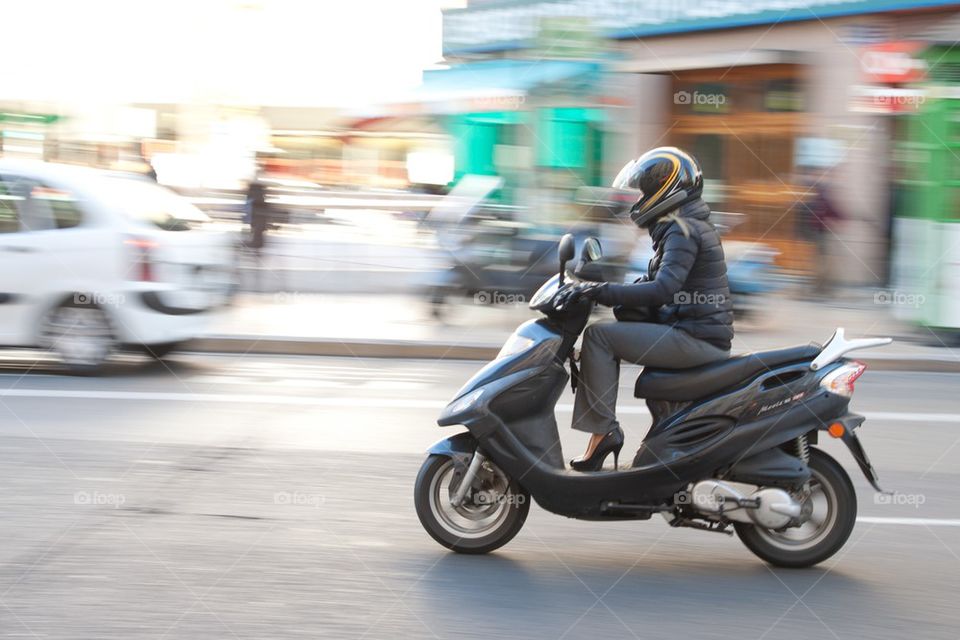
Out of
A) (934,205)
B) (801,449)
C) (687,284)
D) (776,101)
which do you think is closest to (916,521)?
(801,449)

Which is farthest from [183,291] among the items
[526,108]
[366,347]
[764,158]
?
[764,158]

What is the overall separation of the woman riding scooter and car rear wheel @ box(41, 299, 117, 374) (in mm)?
5716

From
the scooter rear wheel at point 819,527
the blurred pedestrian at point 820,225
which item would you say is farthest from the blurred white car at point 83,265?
the blurred pedestrian at point 820,225

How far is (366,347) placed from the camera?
38.3 ft

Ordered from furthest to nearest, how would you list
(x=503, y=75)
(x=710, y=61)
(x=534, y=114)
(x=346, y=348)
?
(x=503, y=75)
(x=710, y=61)
(x=534, y=114)
(x=346, y=348)

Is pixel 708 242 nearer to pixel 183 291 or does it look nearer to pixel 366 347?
pixel 183 291

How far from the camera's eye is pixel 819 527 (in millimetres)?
4949

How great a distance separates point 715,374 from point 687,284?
370mm

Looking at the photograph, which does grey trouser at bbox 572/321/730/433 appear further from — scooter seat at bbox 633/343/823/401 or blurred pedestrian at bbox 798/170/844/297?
blurred pedestrian at bbox 798/170/844/297

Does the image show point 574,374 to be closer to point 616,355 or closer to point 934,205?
point 616,355

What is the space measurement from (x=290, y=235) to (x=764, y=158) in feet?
25.6

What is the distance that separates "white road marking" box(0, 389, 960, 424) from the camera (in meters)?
8.70

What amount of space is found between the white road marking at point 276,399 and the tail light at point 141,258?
996mm

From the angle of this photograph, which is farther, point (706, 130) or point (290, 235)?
point (290, 235)
